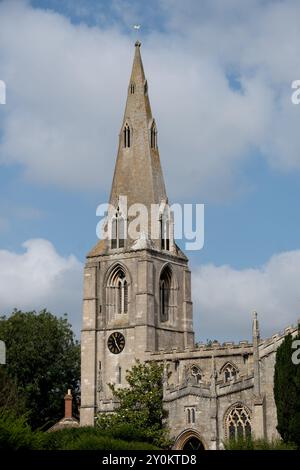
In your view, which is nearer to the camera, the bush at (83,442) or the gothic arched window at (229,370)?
the bush at (83,442)

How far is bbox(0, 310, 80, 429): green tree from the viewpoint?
94.5 metres

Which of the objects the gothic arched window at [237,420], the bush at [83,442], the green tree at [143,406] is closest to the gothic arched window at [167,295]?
the green tree at [143,406]

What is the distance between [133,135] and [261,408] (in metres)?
34.4

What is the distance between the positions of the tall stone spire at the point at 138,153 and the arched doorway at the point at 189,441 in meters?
25.0

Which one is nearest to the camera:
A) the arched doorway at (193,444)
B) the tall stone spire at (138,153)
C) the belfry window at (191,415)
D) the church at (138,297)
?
the belfry window at (191,415)

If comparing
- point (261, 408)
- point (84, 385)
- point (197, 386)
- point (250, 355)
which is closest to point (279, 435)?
point (261, 408)

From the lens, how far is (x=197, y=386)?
7094 cm

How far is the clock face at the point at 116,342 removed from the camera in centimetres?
8581

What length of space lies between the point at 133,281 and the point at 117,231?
5382mm

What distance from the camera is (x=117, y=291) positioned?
3469 inches

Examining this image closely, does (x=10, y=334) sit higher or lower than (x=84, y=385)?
higher

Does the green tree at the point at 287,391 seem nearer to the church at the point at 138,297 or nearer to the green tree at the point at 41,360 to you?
the church at the point at 138,297
